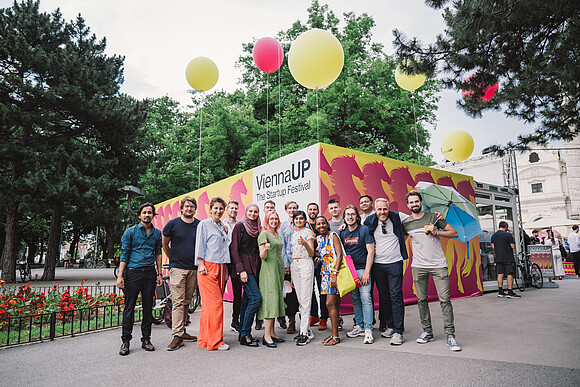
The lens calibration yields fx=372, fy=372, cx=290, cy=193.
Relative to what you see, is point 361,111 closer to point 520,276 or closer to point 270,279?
point 520,276

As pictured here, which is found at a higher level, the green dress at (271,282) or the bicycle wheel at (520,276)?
the green dress at (271,282)

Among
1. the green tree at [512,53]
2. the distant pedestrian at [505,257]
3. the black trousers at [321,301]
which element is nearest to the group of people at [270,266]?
the black trousers at [321,301]

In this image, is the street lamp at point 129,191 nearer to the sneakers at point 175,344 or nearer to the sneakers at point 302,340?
the sneakers at point 175,344

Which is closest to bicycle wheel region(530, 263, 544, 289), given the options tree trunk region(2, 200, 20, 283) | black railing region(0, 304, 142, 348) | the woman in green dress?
the woman in green dress

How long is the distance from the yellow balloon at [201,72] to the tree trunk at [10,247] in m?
11.4

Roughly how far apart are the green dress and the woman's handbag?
0.77 meters

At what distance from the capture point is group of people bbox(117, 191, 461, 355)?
15.2ft

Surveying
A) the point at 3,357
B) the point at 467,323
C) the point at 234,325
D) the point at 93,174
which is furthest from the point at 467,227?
the point at 93,174

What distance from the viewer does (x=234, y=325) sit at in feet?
18.4

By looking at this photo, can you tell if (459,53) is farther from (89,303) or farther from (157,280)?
(89,303)

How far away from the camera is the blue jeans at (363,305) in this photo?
479 cm

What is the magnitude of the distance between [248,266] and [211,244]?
21.5 inches

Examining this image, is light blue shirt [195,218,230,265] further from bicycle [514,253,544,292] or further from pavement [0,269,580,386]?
bicycle [514,253,544,292]

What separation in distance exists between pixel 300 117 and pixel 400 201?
10.2m
